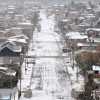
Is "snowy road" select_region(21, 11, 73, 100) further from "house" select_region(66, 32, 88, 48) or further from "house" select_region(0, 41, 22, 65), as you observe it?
"house" select_region(0, 41, 22, 65)

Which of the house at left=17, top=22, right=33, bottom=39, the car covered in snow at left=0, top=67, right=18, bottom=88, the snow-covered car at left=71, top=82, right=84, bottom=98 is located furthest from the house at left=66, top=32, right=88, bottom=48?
the snow-covered car at left=71, top=82, right=84, bottom=98

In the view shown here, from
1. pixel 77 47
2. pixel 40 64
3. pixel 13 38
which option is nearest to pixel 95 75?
pixel 40 64

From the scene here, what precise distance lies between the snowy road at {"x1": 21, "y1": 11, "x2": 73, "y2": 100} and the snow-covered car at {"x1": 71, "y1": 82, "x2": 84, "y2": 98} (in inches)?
8.5

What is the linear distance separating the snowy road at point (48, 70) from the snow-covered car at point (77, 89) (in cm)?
22

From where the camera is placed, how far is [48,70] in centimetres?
2730

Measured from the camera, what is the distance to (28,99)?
814 inches

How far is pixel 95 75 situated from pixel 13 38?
14498 mm

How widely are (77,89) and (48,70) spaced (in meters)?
5.67

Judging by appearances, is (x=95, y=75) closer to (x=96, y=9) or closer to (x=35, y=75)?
(x=35, y=75)

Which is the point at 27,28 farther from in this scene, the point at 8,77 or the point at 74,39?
the point at 8,77

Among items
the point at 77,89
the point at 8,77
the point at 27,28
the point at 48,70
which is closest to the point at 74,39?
the point at 27,28

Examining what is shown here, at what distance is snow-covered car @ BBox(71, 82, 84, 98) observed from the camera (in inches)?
826

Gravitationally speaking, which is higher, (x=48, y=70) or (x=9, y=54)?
(x=9, y=54)

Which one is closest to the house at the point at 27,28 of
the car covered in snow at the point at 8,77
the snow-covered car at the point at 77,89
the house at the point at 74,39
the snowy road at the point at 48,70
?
the snowy road at the point at 48,70
